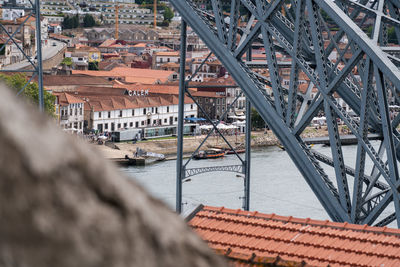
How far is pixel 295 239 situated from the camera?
209 centimetres

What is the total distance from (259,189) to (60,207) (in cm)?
1450

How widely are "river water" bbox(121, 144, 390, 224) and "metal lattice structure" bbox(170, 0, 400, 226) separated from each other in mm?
7197

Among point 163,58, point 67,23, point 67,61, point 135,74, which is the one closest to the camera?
point 135,74

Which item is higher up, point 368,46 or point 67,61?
point 368,46

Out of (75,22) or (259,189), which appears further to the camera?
(75,22)

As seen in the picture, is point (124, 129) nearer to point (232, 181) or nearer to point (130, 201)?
point (232, 181)

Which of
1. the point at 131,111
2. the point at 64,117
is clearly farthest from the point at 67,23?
the point at 64,117

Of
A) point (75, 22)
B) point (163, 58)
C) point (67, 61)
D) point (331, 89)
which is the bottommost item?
point (67, 61)

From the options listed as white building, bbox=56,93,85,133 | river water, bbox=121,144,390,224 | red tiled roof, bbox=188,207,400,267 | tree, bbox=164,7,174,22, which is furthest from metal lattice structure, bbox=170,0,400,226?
tree, bbox=164,7,174,22

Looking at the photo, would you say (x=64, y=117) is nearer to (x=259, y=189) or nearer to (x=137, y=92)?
(x=137, y=92)

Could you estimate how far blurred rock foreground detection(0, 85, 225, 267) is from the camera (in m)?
0.28

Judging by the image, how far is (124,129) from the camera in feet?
87.1

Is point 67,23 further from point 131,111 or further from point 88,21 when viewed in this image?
point 131,111

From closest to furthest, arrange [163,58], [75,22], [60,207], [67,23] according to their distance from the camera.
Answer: [60,207]
[163,58]
[67,23]
[75,22]
